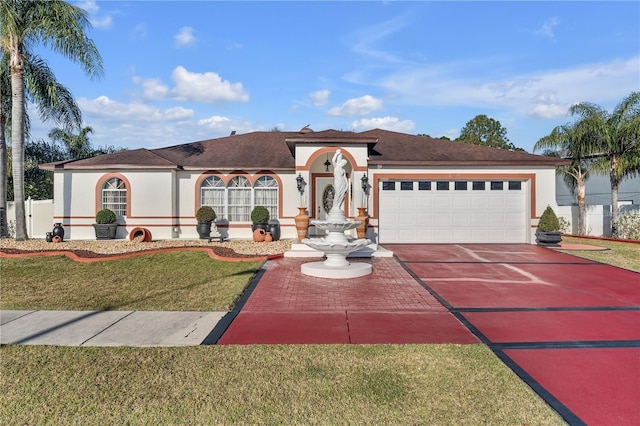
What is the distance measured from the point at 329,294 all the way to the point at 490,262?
6.24 metres

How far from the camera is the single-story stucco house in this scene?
1526cm

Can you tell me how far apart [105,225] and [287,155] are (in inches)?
346

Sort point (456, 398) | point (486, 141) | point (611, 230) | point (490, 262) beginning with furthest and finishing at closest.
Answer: point (486, 141)
point (611, 230)
point (490, 262)
point (456, 398)

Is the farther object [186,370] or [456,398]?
[186,370]

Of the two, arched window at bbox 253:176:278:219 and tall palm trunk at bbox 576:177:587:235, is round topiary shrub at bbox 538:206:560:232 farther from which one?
arched window at bbox 253:176:278:219

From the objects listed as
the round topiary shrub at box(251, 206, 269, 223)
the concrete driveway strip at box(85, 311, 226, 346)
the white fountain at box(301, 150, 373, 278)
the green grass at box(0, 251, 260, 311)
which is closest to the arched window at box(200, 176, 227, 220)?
the round topiary shrub at box(251, 206, 269, 223)

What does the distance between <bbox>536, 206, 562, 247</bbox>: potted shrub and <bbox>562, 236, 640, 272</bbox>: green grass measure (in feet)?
3.42

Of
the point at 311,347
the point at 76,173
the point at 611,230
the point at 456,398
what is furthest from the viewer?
the point at 611,230

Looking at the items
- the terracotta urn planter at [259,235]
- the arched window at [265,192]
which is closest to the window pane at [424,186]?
the arched window at [265,192]

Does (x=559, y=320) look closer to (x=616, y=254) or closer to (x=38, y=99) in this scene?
(x=616, y=254)

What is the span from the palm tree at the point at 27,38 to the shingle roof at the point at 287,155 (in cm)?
210

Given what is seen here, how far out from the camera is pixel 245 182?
55.9ft

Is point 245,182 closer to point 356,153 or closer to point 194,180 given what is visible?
point 194,180

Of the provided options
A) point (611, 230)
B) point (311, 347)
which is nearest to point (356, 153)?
point (311, 347)
